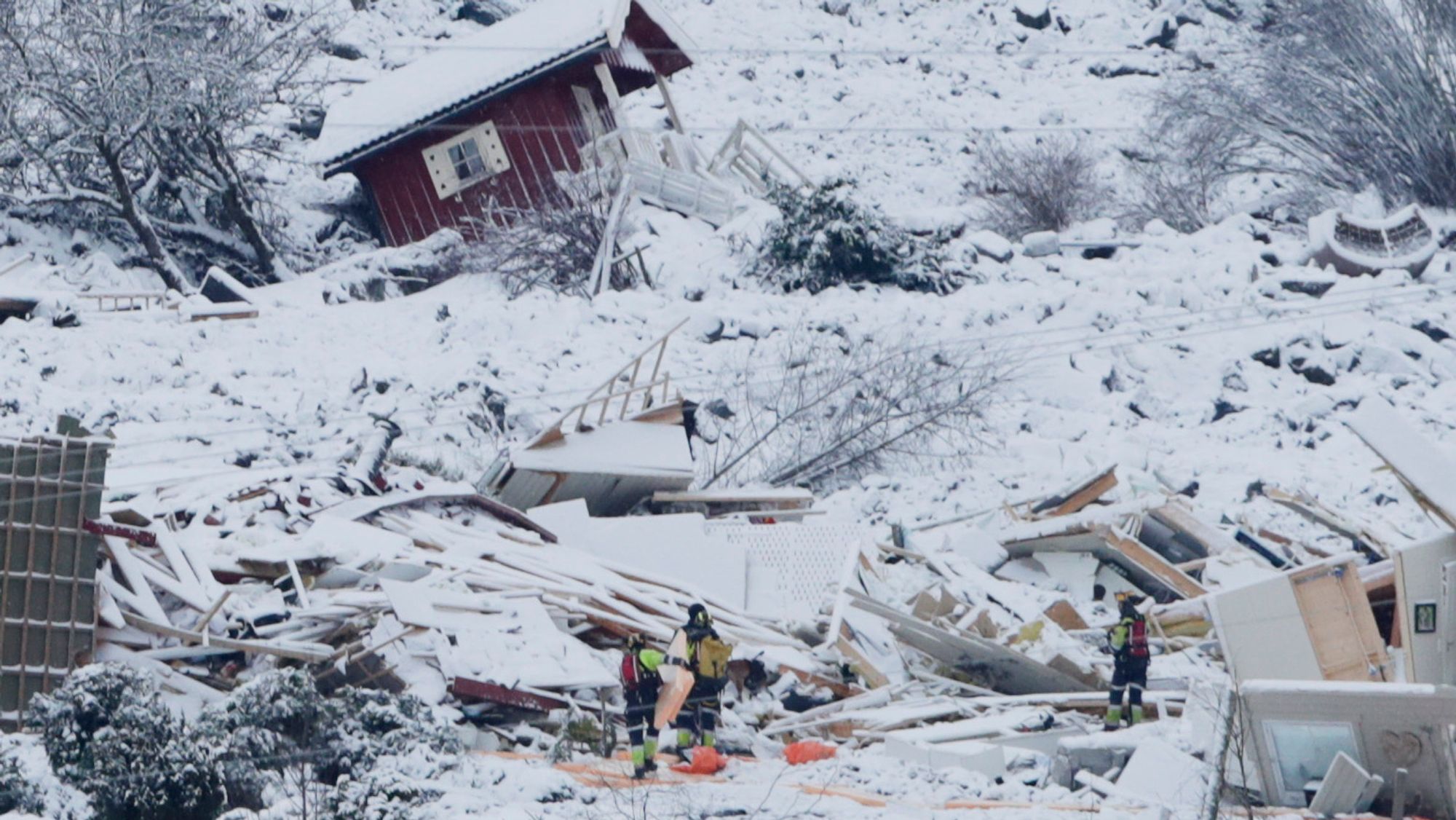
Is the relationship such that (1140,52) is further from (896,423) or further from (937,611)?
(937,611)

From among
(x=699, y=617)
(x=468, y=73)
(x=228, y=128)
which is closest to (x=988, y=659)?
(x=699, y=617)

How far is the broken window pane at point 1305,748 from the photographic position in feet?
24.4

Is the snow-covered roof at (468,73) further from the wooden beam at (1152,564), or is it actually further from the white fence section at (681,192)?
the wooden beam at (1152,564)

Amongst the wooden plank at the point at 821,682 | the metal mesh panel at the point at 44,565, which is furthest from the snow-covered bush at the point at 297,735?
the wooden plank at the point at 821,682

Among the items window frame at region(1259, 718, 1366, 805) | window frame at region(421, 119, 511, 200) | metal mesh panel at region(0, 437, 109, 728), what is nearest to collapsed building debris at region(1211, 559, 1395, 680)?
window frame at region(1259, 718, 1366, 805)

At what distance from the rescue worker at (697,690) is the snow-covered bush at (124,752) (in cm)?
222

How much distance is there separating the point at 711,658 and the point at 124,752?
2746 millimetres

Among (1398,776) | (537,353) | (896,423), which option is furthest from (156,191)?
(1398,776)

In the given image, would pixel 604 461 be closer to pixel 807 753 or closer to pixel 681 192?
Answer: pixel 807 753

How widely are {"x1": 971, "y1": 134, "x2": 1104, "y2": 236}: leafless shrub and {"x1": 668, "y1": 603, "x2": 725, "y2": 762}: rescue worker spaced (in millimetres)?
14490

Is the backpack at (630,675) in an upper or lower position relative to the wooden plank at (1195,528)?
upper

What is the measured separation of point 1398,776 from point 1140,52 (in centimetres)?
2396

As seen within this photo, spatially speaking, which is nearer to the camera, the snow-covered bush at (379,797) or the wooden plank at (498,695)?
the snow-covered bush at (379,797)

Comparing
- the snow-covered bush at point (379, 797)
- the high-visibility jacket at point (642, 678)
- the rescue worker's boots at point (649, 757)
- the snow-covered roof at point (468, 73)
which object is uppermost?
the snow-covered roof at point (468, 73)
